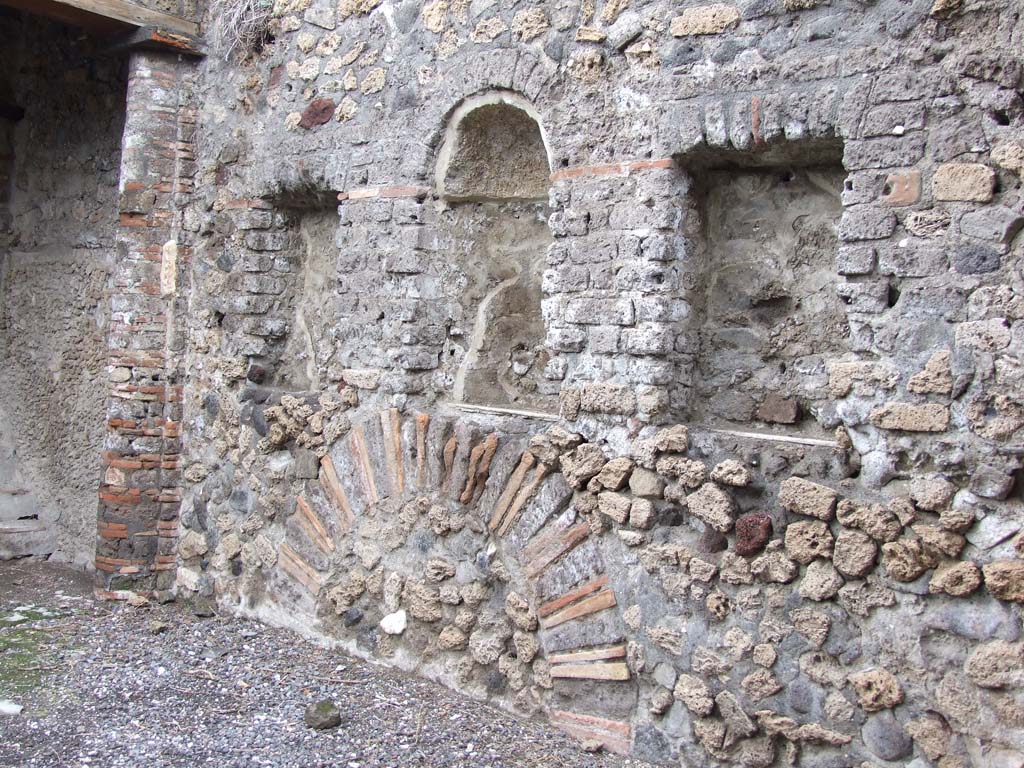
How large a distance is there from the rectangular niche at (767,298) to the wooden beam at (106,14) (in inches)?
131

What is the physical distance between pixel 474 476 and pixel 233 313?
1974 mm

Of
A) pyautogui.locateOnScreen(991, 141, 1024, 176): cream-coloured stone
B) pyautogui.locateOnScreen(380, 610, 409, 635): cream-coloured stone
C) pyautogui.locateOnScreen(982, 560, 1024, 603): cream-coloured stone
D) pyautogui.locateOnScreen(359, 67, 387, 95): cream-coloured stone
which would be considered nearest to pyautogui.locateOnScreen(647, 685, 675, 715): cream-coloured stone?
pyautogui.locateOnScreen(982, 560, 1024, 603): cream-coloured stone

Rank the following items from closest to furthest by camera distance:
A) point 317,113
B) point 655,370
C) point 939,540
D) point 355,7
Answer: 1. point 939,540
2. point 655,370
3. point 355,7
4. point 317,113

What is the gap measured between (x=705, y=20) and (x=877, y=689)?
224 cm

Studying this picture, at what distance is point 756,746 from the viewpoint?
321cm

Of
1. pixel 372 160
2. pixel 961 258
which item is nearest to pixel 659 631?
pixel 961 258

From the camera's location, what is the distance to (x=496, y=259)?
4.55 meters

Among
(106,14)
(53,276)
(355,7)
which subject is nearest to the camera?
(355,7)

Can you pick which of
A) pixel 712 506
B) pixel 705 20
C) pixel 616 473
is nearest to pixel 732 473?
pixel 712 506

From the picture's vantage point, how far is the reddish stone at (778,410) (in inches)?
136

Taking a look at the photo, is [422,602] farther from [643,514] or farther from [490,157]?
[490,157]

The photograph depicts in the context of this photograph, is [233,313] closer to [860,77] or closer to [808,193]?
[808,193]

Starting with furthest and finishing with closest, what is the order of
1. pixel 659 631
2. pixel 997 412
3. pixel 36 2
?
pixel 36 2 → pixel 659 631 → pixel 997 412

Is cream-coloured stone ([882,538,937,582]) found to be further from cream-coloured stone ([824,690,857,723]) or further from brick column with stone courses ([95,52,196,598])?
brick column with stone courses ([95,52,196,598])
